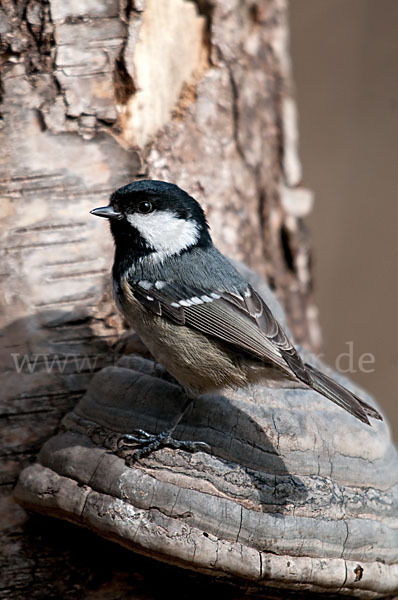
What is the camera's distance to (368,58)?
421 cm

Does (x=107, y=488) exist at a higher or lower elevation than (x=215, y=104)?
lower

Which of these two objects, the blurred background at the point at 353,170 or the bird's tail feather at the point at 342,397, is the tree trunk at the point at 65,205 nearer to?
the bird's tail feather at the point at 342,397

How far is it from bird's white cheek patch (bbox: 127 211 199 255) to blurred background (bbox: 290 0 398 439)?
6.93ft

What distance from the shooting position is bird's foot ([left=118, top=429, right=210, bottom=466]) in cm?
184

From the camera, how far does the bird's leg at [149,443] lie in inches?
72.6

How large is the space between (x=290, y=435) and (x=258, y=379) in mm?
236

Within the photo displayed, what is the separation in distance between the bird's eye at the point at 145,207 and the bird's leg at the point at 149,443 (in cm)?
66

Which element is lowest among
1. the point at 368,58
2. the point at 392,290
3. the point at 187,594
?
the point at 392,290

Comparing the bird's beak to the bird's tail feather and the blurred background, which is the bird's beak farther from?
the blurred background

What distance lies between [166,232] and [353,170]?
7.77 ft

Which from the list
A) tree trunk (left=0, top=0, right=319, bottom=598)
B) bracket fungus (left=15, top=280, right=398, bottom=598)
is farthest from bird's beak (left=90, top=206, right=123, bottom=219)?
bracket fungus (left=15, top=280, right=398, bottom=598)

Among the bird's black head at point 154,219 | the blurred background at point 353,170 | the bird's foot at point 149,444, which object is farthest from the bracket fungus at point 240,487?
the blurred background at point 353,170

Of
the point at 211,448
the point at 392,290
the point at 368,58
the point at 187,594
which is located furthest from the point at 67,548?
the point at 368,58

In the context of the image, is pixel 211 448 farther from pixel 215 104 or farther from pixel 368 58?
pixel 368 58
